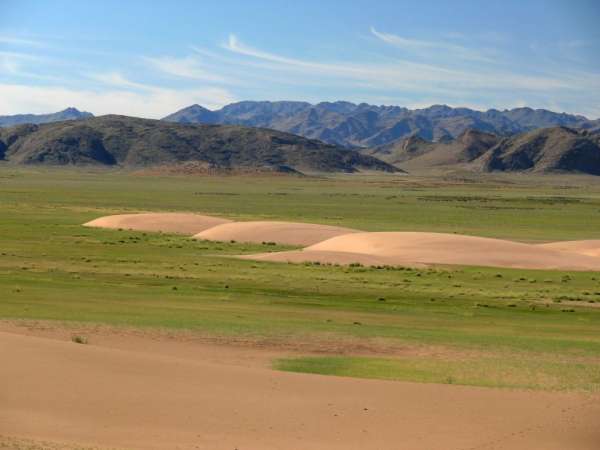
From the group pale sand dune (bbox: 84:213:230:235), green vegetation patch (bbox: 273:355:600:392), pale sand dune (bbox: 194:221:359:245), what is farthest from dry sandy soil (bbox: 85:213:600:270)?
green vegetation patch (bbox: 273:355:600:392)

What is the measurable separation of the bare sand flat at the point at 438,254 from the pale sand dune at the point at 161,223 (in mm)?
17756

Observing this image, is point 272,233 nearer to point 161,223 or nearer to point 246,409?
point 161,223

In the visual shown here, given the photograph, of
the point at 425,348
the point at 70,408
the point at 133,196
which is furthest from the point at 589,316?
the point at 133,196

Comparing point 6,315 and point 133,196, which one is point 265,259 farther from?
point 133,196

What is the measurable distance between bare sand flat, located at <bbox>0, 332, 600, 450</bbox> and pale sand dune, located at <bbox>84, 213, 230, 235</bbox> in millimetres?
50641

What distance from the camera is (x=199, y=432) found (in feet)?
49.9

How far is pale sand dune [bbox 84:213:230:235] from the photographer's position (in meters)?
70.9

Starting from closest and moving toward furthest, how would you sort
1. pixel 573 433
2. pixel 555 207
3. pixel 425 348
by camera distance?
pixel 573 433 < pixel 425 348 < pixel 555 207

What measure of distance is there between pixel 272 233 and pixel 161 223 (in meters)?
13.0

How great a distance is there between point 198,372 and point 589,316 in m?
17.8

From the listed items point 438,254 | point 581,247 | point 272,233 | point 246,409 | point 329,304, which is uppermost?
point 581,247

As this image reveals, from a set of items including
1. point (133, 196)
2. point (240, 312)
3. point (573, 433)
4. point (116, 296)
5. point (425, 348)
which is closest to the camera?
point (573, 433)

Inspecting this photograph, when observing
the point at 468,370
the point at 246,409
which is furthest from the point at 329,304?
the point at 246,409

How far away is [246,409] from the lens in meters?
16.6
